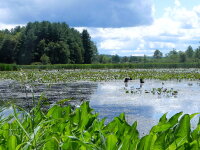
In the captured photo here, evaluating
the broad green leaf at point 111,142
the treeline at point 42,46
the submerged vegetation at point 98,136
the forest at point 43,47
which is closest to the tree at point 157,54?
the forest at point 43,47

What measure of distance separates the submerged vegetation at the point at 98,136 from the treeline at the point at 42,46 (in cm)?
5641

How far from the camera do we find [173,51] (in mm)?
104312

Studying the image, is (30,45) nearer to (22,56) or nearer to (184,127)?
(22,56)

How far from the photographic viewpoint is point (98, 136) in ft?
5.96

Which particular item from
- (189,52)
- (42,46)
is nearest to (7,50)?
(42,46)

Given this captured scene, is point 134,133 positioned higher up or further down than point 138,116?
higher up

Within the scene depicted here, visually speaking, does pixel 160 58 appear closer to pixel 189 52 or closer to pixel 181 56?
pixel 189 52

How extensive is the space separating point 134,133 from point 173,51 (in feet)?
345

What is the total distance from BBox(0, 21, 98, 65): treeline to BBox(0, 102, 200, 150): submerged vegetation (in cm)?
5641

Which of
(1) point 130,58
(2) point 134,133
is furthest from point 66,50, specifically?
(2) point 134,133

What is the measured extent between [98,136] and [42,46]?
62121 mm

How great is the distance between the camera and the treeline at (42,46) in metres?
Answer: 62.1

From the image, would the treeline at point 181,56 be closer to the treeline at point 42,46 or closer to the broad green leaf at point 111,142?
the treeline at point 42,46

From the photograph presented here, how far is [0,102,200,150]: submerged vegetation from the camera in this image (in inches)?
55.9
